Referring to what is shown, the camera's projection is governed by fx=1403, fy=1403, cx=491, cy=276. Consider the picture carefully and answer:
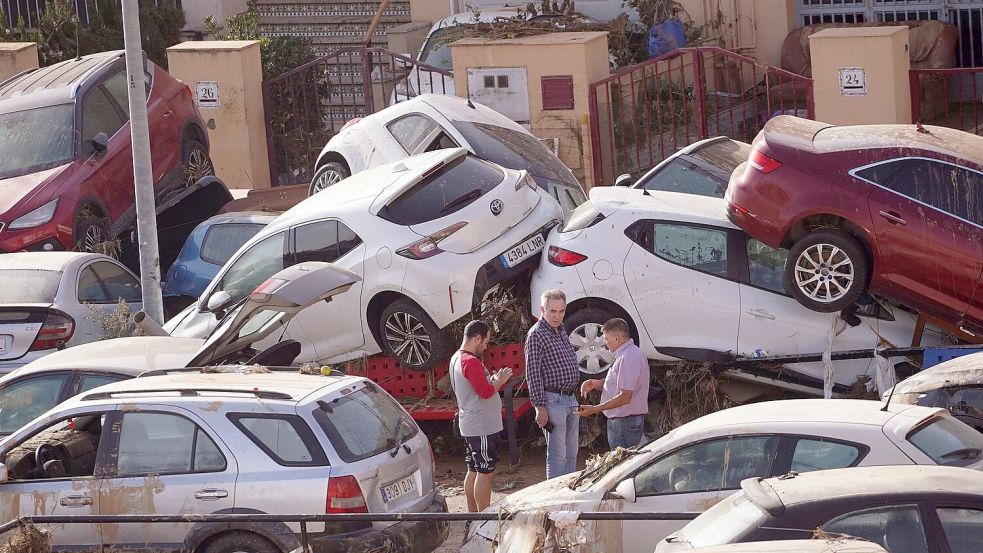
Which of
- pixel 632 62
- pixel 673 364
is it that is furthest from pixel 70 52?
pixel 673 364

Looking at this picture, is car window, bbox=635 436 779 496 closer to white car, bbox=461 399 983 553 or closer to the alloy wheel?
white car, bbox=461 399 983 553

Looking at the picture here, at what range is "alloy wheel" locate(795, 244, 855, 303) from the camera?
10305mm

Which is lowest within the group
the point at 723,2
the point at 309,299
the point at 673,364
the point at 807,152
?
the point at 673,364

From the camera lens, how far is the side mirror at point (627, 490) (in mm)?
7480

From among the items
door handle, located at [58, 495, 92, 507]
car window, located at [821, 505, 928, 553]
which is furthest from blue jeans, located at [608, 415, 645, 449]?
car window, located at [821, 505, 928, 553]

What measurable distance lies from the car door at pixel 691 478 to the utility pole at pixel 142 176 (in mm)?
6288

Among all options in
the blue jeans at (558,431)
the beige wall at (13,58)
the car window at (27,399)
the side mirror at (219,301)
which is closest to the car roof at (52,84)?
the beige wall at (13,58)

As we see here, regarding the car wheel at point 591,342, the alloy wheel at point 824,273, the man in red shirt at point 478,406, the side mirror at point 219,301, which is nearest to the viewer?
the man in red shirt at point 478,406

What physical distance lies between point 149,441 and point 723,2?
14250mm

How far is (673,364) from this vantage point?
1080 centimetres

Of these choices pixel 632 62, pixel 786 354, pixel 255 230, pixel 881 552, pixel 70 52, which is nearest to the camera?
pixel 881 552

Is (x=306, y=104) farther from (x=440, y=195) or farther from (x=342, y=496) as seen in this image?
(x=342, y=496)

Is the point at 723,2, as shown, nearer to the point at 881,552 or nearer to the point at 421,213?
the point at 421,213

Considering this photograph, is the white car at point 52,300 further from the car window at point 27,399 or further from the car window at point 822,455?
the car window at point 822,455
